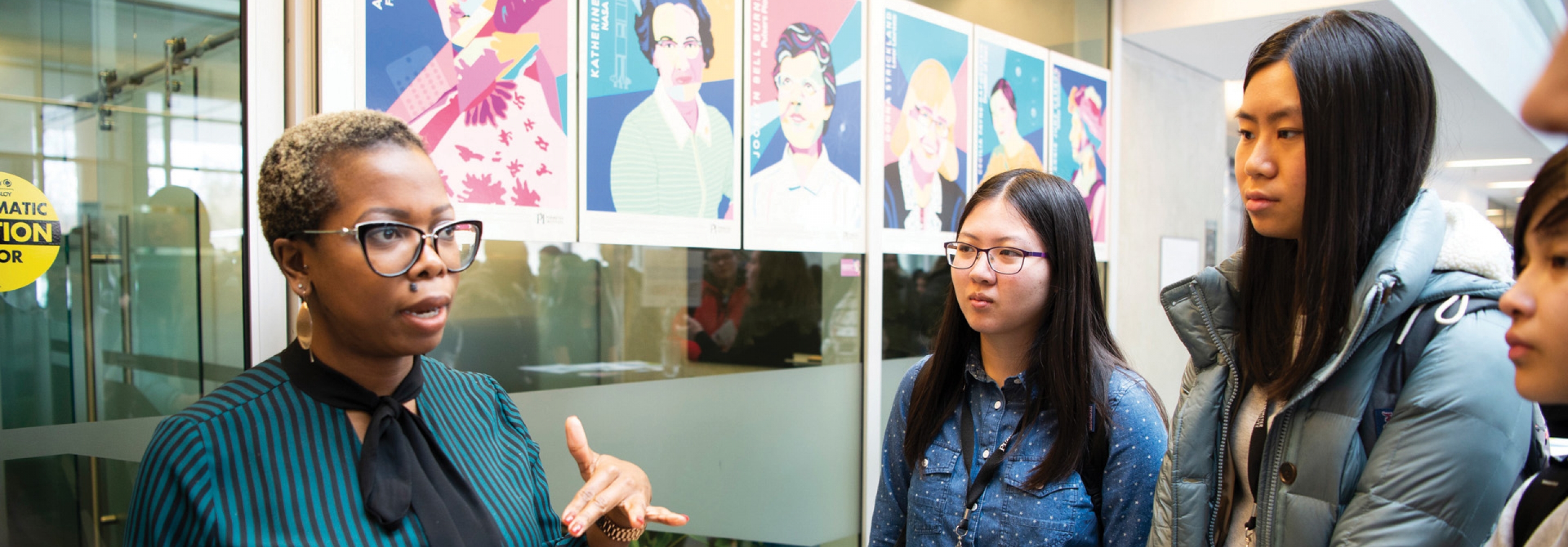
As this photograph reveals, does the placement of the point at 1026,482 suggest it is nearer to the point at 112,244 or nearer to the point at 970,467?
the point at 970,467

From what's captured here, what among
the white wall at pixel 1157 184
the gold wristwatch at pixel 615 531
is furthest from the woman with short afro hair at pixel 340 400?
the white wall at pixel 1157 184

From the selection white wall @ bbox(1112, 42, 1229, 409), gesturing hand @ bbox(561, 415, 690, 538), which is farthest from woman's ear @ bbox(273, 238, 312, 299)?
white wall @ bbox(1112, 42, 1229, 409)

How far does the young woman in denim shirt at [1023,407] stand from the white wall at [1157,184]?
11.1 feet

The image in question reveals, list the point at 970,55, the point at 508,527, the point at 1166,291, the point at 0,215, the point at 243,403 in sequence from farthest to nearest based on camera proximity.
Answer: the point at 970,55
the point at 0,215
the point at 1166,291
the point at 508,527
the point at 243,403

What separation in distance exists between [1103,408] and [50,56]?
2374 millimetres

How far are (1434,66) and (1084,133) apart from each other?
2.73 m

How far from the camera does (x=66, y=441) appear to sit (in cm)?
202

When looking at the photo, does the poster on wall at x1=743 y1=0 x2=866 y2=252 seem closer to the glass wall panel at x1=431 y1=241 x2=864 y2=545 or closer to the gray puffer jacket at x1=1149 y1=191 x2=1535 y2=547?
the glass wall panel at x1=431 y1=241 x2=864 y2=545

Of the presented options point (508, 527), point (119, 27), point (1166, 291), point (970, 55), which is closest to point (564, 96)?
point (119, 27)

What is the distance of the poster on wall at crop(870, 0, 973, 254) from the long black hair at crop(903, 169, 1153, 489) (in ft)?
5.79

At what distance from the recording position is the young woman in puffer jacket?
4.01 ft

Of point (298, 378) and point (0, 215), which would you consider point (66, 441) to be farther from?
point (298, 378)

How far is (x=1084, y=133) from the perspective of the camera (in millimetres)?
5020

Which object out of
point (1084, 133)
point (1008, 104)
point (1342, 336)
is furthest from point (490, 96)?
point (1084, 133)
